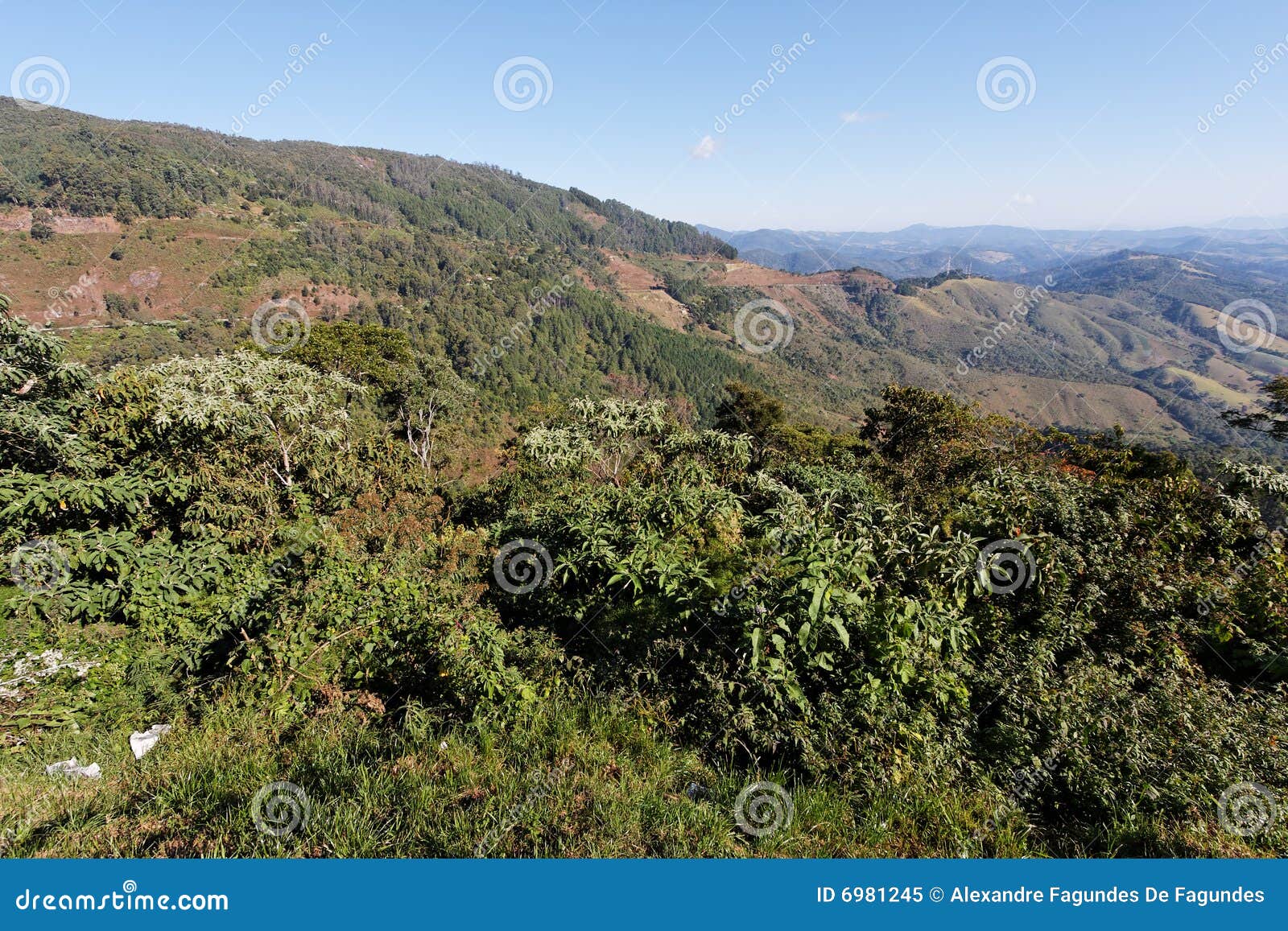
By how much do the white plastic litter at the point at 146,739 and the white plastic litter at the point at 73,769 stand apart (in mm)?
185

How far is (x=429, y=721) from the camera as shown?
3648mm

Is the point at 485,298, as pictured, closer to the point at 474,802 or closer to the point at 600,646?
the point at 600,646

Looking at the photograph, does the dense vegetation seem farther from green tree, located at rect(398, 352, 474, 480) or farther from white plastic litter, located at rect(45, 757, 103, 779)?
green tree, located at rect(398, 352, 474, 480)

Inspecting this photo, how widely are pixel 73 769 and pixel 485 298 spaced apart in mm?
89602

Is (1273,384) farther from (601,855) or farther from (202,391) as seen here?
(202,391)

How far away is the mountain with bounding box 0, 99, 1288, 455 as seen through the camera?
244 feet

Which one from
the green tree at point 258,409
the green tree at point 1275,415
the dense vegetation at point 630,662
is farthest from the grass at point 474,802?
the green tree at point 1275,415

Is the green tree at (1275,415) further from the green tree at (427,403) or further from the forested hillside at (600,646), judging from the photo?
the green tree at (427,403)

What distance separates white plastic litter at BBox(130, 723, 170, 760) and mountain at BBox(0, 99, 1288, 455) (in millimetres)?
32640

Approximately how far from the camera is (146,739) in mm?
3713

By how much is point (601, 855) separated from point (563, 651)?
1728 millimetres

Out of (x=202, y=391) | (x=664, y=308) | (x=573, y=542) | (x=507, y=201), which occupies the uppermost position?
(x=507, y=201)

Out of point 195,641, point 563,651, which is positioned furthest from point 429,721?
point 195,641

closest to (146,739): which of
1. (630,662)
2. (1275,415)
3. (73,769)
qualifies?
(73,769)
